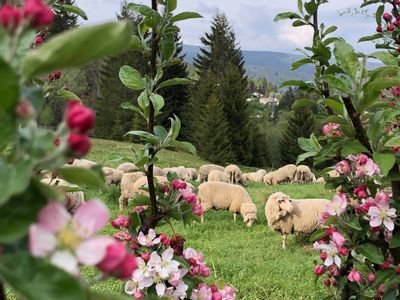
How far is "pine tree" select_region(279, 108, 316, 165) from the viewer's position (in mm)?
27750

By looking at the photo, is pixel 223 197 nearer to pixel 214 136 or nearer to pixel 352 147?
pixel 352 147

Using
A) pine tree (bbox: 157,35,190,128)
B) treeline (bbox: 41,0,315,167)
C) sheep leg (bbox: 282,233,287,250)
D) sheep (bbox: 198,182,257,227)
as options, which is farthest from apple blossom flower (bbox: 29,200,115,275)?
pine tree (bbox: 157,35,190,128)

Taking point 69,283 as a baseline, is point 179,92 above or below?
below

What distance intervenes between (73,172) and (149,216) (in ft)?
4.54

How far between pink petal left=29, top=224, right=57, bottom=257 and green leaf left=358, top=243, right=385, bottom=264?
1611 mm

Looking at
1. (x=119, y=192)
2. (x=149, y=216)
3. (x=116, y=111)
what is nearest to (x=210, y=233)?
(x=119, y=192)

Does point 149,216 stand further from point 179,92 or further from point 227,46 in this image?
point 227,46

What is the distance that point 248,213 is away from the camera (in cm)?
980

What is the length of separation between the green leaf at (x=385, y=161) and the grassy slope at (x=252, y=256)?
295 cm

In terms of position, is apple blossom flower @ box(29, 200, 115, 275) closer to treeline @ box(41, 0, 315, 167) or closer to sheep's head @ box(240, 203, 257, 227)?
sheep's head @ box(240, 203, 257, 227)

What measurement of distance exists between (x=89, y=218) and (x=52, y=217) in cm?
3

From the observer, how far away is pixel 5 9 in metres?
0.40

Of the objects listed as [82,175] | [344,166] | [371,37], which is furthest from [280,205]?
[82,175]

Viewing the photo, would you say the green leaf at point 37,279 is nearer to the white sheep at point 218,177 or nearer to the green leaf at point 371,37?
the green leaf at point 371,37
